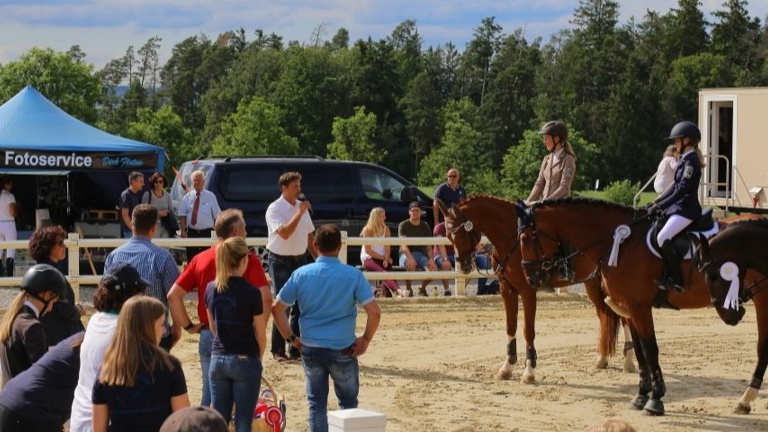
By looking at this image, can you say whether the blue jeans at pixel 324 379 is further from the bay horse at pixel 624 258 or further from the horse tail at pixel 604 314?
the horse tail at pixel 604 314

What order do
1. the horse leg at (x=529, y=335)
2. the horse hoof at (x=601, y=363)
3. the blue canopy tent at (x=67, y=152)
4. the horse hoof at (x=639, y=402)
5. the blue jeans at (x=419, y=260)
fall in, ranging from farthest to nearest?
the blue canopy tent at (x=67, y=152) < the blue jeans at (x=419, y=260) < the horse hoof at (x=601, y=363) < the horse leg at (x=529, y=335) < the horse hoof at (x=639, y=402)

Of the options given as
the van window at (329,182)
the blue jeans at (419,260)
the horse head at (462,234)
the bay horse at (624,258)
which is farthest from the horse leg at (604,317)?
the van window at (329,182)

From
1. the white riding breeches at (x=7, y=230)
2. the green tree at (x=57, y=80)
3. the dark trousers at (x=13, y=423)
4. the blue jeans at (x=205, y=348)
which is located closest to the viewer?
the dark trousers at (x=13, y=423)

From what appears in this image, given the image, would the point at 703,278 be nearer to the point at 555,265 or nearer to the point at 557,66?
the point at 555,265

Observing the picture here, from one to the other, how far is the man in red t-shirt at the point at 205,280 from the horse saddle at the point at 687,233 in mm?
3934

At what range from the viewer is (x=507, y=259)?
41.2 feet

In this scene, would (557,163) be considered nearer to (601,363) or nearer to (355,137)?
(601,363)

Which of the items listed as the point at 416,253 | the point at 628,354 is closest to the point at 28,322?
the point at 628,354


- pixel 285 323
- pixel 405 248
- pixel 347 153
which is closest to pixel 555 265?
pixel 285 323

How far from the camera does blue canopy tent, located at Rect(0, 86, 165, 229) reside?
22.5 metres

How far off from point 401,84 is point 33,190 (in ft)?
263

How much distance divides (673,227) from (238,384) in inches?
186

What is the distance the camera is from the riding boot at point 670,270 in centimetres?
1091

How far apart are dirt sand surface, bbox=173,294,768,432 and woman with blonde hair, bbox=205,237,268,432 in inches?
96.3
